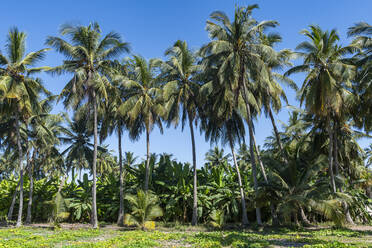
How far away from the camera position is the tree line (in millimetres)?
17656

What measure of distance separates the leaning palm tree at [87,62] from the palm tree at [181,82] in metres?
3.62

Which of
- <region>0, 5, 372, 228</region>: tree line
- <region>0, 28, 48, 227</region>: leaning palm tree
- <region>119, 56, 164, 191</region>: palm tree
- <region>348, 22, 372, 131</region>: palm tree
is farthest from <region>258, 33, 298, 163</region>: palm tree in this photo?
<region>0, 28, 48, 227</region>: leaning palm tree

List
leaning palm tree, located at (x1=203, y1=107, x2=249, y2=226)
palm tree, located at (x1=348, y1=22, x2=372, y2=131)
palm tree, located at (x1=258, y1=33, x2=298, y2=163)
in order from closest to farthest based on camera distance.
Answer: palm tree, located at (x1=348, y1=22, x2=372, y2=131) < palm tree, located at (x1=258, y1=33, x2=298, y2=163) < leaning palm tree, located at (x1=203, y1=107, x2=249, y2=226)

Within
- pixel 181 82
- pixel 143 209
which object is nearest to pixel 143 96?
pixel 181 82

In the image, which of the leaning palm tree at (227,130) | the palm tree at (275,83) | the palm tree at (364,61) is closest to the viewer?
the palm tree at (364,61)

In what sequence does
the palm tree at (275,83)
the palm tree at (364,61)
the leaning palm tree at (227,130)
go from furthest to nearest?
the leaning palm tree at (227,130) < the palm tree at (275,83) < the palm tree at (364,61)

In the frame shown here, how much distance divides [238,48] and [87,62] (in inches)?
414

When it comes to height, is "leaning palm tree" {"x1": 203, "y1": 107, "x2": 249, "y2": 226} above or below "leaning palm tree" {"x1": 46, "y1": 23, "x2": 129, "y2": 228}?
below

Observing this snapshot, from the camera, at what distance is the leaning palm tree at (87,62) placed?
19188 millimetres

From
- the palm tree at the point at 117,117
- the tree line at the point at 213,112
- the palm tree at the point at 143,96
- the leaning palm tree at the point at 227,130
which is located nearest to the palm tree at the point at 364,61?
the tree line at the point at 213,112

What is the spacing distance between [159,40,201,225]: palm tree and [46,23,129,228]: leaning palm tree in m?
3.62

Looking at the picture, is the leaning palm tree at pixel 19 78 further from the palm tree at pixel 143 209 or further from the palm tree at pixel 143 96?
the palm tree at pixel 143 209

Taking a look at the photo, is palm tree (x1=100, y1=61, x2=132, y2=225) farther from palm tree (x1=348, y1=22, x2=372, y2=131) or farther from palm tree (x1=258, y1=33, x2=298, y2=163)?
palm tree (x1=348, y1=22, x2=372, y2=131)

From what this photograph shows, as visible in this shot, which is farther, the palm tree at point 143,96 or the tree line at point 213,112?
the palm tree at point 143,96
